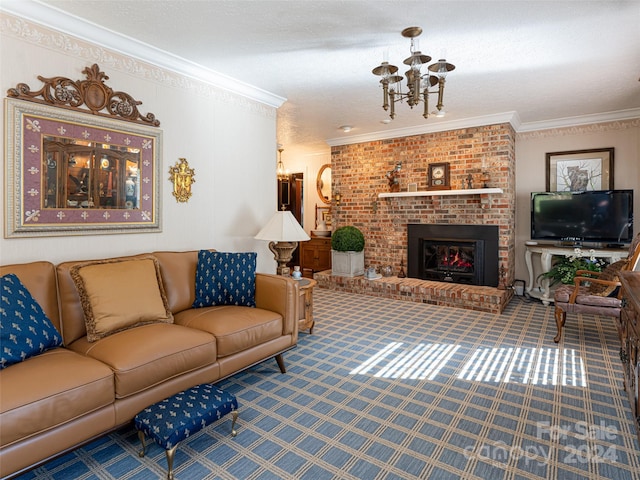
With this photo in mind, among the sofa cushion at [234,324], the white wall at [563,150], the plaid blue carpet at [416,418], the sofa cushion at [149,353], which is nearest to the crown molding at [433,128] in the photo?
the white wall at [563,150]

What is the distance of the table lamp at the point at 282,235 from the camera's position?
3648mm

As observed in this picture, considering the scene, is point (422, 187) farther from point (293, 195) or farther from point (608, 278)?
point (293, 195)

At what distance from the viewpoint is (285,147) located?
7430 millimetres

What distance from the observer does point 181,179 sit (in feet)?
11.2

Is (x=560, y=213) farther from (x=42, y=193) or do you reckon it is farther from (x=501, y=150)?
(x=42, y=193)

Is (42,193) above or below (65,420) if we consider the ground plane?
above

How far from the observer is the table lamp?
3648 mm

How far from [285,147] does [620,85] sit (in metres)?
5.16

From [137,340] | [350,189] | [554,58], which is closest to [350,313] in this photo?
[350,189]

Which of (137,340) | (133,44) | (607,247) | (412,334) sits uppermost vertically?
(133,44)

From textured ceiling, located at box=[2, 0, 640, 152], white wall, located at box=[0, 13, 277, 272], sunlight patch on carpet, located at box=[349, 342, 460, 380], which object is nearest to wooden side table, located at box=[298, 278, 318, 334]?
white wall, located at box=[0, 13, 277, 272]

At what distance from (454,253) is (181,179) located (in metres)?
4.02

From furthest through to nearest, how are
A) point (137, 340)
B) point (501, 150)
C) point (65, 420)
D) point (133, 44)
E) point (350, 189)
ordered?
point (350, 189), point (501, 150), point (133, 44), point (137, 340), point (65, 420)

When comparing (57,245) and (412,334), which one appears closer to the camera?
(57,245)
